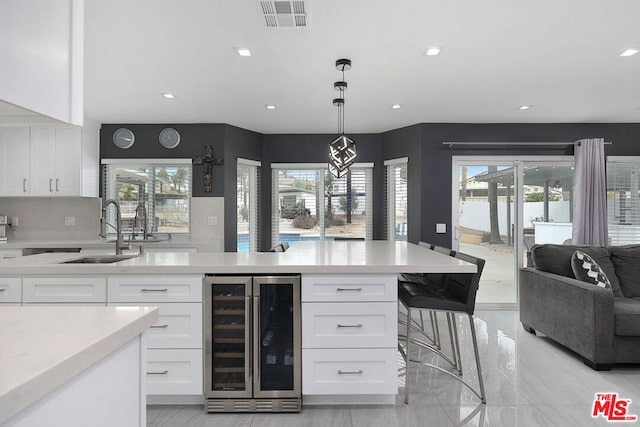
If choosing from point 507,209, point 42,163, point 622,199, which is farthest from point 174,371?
point 622,199

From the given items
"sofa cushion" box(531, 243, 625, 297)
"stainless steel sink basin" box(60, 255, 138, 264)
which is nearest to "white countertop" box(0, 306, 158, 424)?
"stainless steel sink basin" box(60, 255, 138, 264)

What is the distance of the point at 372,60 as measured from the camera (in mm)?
2814

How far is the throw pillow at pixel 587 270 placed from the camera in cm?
302

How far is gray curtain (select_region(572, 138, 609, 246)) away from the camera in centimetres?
439

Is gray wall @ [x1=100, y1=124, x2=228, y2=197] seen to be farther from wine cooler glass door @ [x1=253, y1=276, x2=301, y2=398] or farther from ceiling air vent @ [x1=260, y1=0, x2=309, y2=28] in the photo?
wine cooler glass door @ [x1=253, y1=276, x2=301, y2=398]

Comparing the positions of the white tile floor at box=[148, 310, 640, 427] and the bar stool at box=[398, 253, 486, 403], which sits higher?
the bar stool at box=[398, 253, 486, 403]

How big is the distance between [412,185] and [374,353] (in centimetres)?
317

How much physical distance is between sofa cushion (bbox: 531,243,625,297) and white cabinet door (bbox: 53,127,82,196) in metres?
5.32

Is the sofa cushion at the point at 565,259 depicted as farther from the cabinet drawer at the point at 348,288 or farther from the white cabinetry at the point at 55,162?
the white cabinetry at the point at 55,162

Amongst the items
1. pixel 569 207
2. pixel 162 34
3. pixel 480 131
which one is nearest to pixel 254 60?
pixel 162 34

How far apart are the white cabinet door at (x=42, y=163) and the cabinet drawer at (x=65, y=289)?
105 inches

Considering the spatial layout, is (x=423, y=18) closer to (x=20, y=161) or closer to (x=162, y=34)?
(x=162, y=34)

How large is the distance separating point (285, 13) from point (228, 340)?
2033 mm

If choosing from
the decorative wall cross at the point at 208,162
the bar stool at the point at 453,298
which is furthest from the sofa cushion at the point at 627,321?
the decorative wall cross at the point at 208,162
